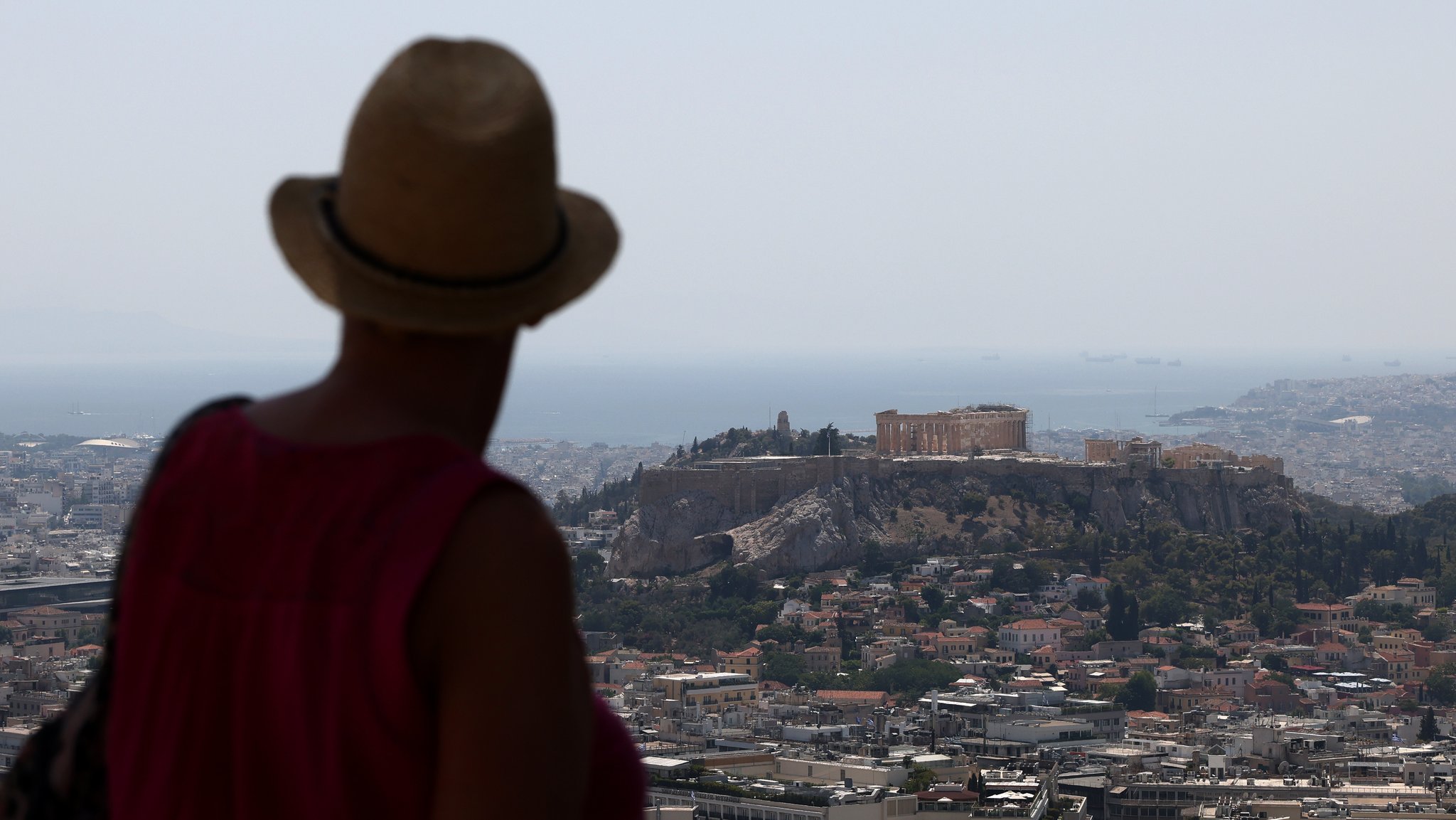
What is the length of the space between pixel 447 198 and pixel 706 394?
147338mm

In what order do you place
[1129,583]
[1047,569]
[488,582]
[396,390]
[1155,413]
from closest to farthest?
[488,582]
[396,390]
[1129,583]
[1047,569]
[1155,413]

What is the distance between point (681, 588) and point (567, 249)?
3762cm

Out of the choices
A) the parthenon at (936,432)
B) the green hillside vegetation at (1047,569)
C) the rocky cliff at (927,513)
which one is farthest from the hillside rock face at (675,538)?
the parthenon at (936,432)

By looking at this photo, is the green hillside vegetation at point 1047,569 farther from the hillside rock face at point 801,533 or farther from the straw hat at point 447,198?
the straw hat at point 447,198

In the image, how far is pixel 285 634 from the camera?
1139 mm

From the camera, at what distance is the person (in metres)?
1.11

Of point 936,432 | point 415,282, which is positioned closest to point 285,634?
point 415,282

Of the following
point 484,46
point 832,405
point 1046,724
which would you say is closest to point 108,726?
point 484,46

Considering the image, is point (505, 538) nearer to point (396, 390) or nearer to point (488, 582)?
point (488, 582)

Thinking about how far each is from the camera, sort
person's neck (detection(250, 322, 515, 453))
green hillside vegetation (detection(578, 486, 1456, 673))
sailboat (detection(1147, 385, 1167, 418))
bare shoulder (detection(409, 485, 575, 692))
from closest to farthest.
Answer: bare shoulder (detection(409, 485, 575, 692)) → person's neck (detection(250, 322, 515, 453)) → green hillside vegetation (detection(578, 486, 1456, 673)) → sailboat (detection(1147, 385, 1167, 418))

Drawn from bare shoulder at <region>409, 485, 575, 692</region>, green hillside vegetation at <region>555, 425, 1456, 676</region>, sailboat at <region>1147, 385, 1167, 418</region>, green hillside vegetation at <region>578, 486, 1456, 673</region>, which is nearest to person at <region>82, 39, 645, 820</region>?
bare shoulder at <region>409, 485, 575, 692</region>

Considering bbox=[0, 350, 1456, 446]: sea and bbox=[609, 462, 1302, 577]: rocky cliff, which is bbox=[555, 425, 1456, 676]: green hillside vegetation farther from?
bbox=[0, 350, 1456, 446]: sea

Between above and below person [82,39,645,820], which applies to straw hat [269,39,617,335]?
above

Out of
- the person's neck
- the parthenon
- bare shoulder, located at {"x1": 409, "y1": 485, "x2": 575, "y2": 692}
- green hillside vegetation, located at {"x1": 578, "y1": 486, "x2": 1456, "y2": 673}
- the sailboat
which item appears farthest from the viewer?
the sailboat
